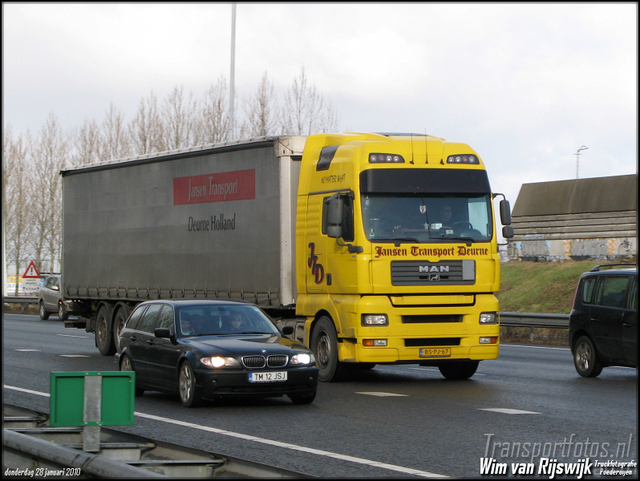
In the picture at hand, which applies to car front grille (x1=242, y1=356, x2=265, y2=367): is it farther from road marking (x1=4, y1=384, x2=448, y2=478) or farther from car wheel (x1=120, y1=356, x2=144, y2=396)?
car wheel (x1=120, y1=356, x2=144, y2=396)

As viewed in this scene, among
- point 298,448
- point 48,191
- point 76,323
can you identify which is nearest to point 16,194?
point 48,191

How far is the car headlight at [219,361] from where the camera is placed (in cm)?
1235

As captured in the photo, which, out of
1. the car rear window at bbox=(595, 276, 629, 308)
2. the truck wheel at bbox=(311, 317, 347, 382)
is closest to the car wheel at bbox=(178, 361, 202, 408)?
the truck wheel at bbox=(311, 317, 347, 382)

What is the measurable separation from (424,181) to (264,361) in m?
4.35

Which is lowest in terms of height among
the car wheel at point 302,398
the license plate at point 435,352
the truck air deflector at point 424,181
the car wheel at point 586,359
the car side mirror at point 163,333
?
the car wheel at point 302,398

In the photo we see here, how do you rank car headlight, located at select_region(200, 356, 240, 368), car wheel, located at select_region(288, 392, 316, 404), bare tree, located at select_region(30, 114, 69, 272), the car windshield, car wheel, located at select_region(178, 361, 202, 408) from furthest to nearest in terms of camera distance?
bare tree, located at select_region(30, 114, 69, 272) < the car windshield < car wheel, located at select_region(288, 392, 316, 404) < car wheel, located at select_region(178, 361, 202, 408) < car headlight, located at select_region(200, 356, 240, 368)

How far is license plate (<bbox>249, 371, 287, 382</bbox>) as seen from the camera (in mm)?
12406

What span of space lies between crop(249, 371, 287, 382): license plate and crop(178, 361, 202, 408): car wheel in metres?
0.70

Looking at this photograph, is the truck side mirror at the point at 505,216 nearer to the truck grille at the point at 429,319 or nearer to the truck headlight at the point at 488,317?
the truck headlight at the point at 488,317

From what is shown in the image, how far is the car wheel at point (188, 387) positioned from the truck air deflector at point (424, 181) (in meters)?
4.01

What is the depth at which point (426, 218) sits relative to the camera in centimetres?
1527

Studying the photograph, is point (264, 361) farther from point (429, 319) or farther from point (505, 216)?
point (505, 216)

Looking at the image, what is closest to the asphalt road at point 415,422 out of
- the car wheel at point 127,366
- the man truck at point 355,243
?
the car wheel at point 127,366

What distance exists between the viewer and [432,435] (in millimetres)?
10117
